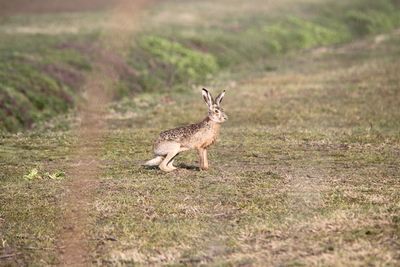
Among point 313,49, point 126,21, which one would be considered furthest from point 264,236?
point 126,21

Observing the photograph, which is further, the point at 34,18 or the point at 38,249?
the point at 34,18

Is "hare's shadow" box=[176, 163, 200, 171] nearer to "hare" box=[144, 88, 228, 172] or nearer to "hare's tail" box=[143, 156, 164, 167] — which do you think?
"hare" box=[144, 88, 228, 172]

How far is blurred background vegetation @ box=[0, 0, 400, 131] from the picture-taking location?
131ft

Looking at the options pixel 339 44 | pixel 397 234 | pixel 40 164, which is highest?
pixel 397 234

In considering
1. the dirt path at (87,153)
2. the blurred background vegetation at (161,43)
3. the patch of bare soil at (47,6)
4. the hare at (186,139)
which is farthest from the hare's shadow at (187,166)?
the patch of bare soil at (47,6)

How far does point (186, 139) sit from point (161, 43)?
3417cm

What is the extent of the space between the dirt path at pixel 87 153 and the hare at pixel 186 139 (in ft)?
5.95

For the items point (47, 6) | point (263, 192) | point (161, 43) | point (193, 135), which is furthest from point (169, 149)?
point (47, 6)

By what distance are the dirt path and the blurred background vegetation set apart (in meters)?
0.72

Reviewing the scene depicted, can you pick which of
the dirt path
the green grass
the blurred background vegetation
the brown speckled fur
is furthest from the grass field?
the brown speckled fur

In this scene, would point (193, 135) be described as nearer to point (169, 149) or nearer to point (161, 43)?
point (169, 149)

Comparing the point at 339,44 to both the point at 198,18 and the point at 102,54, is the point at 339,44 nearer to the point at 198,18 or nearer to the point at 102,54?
the point at 198,18

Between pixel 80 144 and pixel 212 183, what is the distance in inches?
356

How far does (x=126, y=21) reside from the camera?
72000mm
